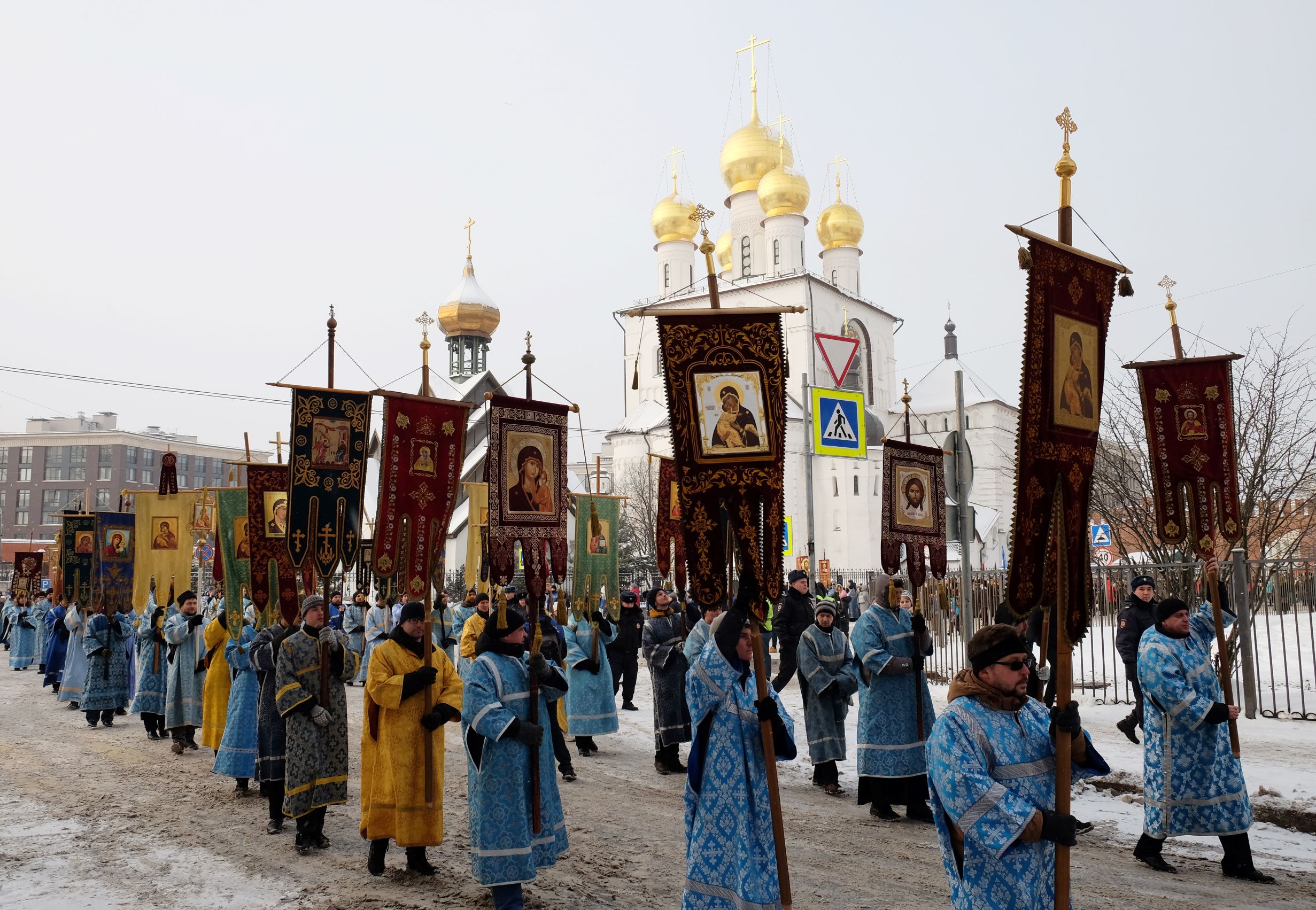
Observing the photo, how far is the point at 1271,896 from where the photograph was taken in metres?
5.71

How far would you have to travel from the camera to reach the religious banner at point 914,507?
9.72 meters

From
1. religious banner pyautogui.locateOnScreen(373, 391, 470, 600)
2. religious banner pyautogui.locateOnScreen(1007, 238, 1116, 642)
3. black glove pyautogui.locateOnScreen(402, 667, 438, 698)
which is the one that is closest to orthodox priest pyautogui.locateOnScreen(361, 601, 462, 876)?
black glove pyautogui.locateOnScreen(402, 667, 438, 698)

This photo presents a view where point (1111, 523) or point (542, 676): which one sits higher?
point (1111, 523)

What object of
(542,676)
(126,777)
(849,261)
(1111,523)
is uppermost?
(849,261)

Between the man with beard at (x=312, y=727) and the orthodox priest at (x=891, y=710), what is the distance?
4.00 m

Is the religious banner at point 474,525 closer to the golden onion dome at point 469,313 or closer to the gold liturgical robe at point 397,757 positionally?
the gold liturgical robe at point 397,757

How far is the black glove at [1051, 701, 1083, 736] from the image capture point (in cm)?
365

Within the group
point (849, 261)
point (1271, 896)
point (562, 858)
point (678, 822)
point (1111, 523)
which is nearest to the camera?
point (1271, 896)

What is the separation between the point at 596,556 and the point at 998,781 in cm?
1039

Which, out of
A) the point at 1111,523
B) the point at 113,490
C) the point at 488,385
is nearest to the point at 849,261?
the point at 488,385

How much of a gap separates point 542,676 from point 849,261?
48.3 metres

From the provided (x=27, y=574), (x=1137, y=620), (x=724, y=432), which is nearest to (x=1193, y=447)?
(x=1137, y=620)

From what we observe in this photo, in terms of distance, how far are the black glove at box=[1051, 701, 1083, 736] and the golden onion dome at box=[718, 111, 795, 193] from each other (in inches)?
1806

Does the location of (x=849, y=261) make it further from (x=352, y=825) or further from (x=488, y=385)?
(x=352, y=825)
